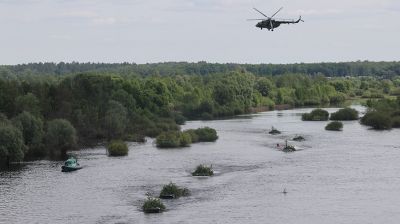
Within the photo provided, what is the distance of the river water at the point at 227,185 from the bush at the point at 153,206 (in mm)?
532

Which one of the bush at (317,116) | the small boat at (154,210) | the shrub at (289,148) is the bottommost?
the small boat at (154,210)

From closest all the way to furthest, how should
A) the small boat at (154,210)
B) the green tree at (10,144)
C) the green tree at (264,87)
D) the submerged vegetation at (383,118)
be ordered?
the small boat at (154,210), the green tree at (10,144), the submerged vegetation at (383,118), the green tree at (264,87)

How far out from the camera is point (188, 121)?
501ft

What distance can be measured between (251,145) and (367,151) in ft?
54.1

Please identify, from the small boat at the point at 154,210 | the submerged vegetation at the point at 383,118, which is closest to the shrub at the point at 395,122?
the submerged vegetation at the point at 383,118

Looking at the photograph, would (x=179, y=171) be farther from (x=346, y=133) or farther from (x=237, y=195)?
(x=346, y=133)

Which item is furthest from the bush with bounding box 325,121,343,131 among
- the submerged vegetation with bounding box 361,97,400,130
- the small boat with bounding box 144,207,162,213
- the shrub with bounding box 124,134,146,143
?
the small boat with bounding box 144,207,162,213

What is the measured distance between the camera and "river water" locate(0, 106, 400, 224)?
58.8 m

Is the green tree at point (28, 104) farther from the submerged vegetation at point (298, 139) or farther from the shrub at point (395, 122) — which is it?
the shrub at point (395, 122)

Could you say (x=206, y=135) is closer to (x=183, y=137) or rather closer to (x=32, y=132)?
(x=183, y=137)

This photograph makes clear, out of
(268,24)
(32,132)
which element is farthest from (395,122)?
(32,132)

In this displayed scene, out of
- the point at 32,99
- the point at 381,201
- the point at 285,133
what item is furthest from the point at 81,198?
the point at 285,133

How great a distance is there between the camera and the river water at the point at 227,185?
2313 inches

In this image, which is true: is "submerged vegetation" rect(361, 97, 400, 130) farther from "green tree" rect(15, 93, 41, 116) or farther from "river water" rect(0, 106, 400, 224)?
"green tree" rect(15, 93, 41, 116)
